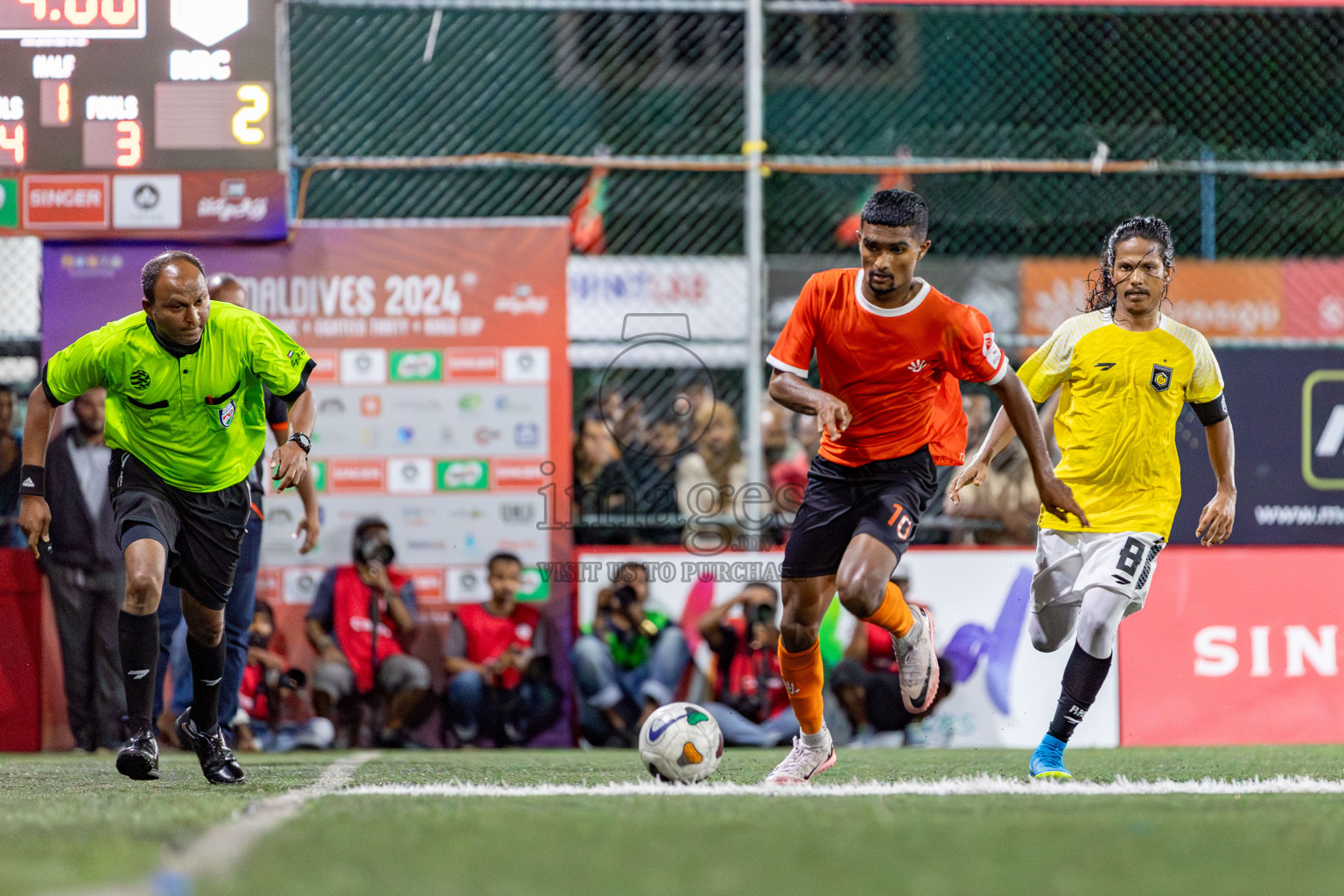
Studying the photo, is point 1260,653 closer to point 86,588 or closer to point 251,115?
point 251,115

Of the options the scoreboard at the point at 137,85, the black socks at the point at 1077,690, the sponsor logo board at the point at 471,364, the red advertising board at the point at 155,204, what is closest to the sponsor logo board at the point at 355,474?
the sponsor logo board at the point at 471,364

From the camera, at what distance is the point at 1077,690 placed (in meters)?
5.35

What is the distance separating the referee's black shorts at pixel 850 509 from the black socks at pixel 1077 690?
838mm

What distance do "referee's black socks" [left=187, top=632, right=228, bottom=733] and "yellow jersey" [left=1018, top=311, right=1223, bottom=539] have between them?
10.8 ft

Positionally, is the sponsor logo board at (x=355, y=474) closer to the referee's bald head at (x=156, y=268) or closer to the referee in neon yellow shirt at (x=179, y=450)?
the referee in neon yellow shirt at (x=179, y=450)

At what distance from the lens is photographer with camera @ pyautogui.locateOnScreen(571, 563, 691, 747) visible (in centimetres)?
806

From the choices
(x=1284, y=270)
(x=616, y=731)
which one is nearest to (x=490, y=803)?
(x=616, y=731)

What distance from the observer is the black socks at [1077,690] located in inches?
209

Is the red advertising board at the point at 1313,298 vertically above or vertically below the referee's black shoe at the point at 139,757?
above

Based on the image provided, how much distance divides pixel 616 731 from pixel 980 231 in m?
5.33

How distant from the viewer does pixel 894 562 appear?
197 inches

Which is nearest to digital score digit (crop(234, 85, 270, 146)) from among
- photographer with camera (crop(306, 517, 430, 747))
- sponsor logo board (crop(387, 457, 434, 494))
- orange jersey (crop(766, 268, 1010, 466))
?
sponsor logo board (crop(387, 457, 434, 494))

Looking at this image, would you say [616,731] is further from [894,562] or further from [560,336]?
[894,562]

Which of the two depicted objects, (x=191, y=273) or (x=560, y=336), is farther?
(x=560, y=336)
